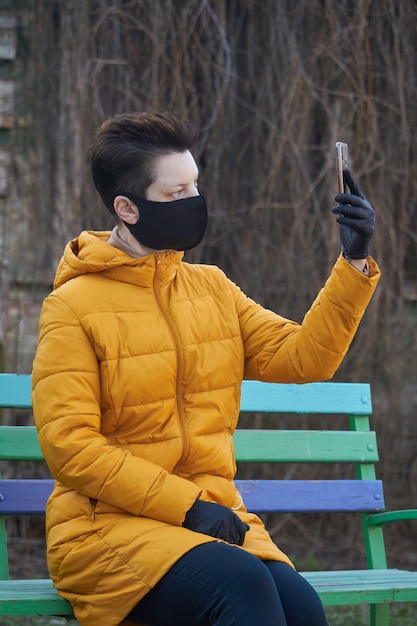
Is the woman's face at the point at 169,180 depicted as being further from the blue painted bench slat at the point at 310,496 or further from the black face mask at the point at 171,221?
the blue painted bench slat at the point at 310,496

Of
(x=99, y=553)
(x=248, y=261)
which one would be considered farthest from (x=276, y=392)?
(x=248, y=261)

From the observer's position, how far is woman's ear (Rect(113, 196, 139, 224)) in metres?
3.02

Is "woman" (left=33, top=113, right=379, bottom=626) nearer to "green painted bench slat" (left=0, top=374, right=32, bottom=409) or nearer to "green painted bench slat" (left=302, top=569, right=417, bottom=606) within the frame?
"green painted bench slat" (left=302, top=569, right=417, bottom=606)

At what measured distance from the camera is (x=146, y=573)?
8.61 feet

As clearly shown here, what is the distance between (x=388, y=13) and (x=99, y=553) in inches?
169

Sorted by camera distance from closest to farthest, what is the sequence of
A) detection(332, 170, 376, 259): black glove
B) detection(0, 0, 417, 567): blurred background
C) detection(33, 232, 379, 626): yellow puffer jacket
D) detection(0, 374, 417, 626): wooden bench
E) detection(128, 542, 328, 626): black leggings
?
detection(128, 542, 328, 626): black leggings < detection(33, 232, 379, 626): yellow puffer jacket < detection(332, 170, 376, 259): black glove < detection(0, 374, 417, 626): wooden bench < detection(0, 0, 417, 567): blurred background

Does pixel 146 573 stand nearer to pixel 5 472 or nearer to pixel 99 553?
pixel 99 553

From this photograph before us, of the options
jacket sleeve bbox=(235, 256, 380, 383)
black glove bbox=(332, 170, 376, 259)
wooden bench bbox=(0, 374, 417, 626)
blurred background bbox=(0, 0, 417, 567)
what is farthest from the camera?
blurred background bbox=(0, 0, 417, 567)

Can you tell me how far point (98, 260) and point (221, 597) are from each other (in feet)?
3.27

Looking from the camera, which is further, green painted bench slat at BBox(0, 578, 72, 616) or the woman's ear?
the woman's ear

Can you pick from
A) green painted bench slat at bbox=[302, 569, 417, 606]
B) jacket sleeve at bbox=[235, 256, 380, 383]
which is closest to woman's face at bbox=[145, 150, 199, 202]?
jacket sleeve at bbox=[235, 256, 380, 383]

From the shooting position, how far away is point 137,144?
3016 mm

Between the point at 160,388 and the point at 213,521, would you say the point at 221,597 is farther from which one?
the point at 160,388

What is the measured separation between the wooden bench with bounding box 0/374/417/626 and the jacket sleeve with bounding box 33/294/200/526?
0.64 meters
